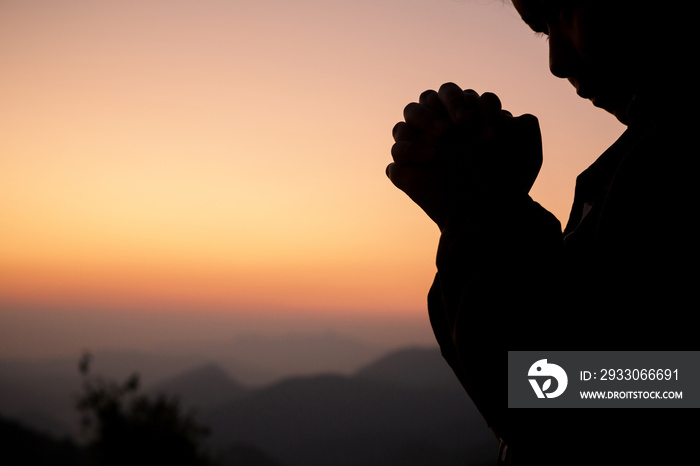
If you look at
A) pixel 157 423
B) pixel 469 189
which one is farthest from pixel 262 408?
pixel 469 189

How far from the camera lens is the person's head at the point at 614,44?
959 mm

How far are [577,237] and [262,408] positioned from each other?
9766 cm

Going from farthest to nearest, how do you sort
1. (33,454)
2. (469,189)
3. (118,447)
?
(33,454) → (118,447) → (469,189)

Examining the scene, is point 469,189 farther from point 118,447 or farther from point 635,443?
point 118,447

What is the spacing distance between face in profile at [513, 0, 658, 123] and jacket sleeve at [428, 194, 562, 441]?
0.37 m

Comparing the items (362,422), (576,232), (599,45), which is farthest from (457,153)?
(362,422)

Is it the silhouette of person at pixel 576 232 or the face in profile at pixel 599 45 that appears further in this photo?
the face in profile at pixel 599 45

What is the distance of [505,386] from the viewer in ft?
2.53

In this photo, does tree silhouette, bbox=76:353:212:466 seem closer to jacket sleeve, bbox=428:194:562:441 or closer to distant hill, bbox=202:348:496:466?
jacket sleeve, bbox=428:194:562:441

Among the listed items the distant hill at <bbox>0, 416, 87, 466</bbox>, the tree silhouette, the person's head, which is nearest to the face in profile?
the person's head

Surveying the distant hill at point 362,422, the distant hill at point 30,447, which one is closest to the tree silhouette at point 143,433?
the distant hill at point 30,447

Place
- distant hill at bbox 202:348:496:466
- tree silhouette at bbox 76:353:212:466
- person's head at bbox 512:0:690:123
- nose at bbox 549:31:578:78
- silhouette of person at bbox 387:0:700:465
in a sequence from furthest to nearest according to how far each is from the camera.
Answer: distant hill at bbox 202:348:496:466, tree silhouette at bbox 76:353:212:466, nose at bbox 549:31:578:78, person's head at bbox 512:0:690:123, silhouette of person at bbox 387:0:700:465

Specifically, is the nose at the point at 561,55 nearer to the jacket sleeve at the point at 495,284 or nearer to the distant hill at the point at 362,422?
the jacket sleeve at the point at 495,284

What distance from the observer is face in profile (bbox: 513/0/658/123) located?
97 centimetres
